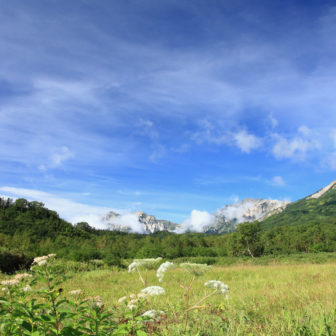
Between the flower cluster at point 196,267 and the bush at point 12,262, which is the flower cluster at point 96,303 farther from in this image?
the bush at point 12,262

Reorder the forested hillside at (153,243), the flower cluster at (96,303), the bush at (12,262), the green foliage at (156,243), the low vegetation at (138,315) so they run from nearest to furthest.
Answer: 1. the low vegetation at (138,315)
2. the flower cluster at (96,303)
3. the bush at (12,262)
4. the green foliage at (156,243)
5. the forested hillside at (153,243)

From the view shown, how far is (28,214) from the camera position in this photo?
75.3 metres

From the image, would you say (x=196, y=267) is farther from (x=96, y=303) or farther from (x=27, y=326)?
(x=27, y=326)

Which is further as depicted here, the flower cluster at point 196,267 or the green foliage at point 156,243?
the green foliage at point 156,243

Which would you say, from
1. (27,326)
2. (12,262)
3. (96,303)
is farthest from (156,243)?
(27,326)

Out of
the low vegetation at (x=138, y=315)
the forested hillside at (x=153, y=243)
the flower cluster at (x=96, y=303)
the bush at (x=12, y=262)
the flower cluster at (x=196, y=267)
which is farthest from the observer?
the forested hillside at (x=153, y=243)

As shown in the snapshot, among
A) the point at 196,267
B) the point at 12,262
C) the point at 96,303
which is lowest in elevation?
the point at 12,262

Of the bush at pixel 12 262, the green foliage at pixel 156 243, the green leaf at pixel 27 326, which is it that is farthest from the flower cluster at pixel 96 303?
the green foliage at pixel 156 243

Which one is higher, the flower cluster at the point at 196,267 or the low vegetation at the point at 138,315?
the flower cluster at the point at 196,267

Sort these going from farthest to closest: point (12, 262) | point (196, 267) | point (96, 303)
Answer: point (12, 262)
point (196, 267)
point (96, 303)

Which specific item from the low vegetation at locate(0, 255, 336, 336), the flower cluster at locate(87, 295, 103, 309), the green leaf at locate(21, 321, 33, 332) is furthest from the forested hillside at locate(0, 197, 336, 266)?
the green leaf at locate(21, 321, 33, 332)

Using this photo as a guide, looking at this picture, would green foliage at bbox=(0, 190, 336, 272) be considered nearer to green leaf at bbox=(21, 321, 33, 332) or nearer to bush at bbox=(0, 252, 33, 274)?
bush at bbox=(0, 252, 33, 274)

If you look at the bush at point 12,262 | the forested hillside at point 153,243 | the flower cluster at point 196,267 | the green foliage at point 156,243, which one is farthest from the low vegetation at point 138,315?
Result: the green foliage at point 156,243

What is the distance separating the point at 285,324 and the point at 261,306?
1515 millimetres
